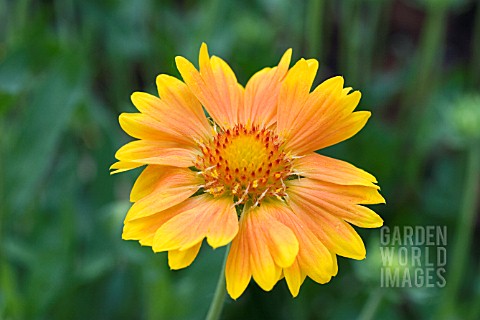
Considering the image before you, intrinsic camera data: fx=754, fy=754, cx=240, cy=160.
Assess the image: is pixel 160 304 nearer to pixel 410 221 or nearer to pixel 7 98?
pixel 7 98

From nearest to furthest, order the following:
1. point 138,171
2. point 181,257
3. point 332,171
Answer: point 181,257
point 332,171
point 138,171

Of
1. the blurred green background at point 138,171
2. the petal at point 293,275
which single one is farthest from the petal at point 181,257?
the blurred green background at point 138,171

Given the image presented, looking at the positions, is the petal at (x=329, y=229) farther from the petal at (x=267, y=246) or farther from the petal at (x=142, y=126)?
the petal at (x=142, y=126)

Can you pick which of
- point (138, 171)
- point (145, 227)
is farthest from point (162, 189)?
point (138, 171)

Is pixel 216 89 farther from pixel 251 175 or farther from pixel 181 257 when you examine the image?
pixel 181 257

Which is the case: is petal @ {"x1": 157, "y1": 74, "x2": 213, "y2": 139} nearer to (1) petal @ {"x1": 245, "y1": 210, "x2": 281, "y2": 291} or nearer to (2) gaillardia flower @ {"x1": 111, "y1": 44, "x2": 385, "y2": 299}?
(2) gaillardia flower @ {"x1": 111, "y1": 44, "x2": 385, "y2": 299}

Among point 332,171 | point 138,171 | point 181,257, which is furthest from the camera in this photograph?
point 138,171
